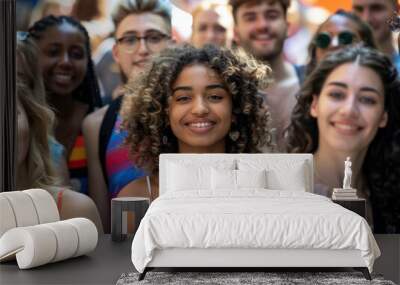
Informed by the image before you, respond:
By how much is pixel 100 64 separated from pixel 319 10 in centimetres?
248

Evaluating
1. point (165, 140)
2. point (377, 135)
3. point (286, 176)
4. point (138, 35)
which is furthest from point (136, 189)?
point (377, 135)

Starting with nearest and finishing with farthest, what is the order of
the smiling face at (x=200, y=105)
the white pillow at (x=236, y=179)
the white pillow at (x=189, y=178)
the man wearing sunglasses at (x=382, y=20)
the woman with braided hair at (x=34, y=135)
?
the white pillow at (x=236, y=179)
the white pillow at (x=189, y=178)
the smiling face at (x=200, y=105)
the man wearing sunglasses at (x=382, y=20)
the woman with braided hair at (x=34, y=135)

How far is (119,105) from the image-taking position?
7504 mm

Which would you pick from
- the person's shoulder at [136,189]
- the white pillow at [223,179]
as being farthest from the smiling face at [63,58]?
the white pillow at [223,179]

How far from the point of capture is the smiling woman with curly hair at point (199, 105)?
23.8 ft

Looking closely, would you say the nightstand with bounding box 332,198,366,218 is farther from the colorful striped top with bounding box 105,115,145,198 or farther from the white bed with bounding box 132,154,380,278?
the colorful striped top with bounding box 105,115,145,198

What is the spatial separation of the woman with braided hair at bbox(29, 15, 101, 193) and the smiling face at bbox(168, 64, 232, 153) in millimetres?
941

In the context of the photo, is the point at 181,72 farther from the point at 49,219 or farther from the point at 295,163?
the point at 49,219

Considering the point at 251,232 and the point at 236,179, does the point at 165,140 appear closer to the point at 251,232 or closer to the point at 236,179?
the point at 236,179

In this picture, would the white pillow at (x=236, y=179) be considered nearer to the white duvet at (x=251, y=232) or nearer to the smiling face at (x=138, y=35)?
the white duvet at (x=251, y=232)

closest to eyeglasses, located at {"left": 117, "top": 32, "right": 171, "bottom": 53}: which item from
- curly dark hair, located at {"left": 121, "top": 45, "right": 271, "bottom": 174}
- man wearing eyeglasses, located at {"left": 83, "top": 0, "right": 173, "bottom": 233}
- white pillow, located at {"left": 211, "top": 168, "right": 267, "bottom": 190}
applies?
man wearing eyeglasses, located at {"left": 83, "top": 0, "right": 173, "bottom": 233}

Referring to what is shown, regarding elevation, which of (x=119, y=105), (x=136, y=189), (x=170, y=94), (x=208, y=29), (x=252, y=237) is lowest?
(x=136, y=189)

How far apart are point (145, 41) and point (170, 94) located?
0.69 meters

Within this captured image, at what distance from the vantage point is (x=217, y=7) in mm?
7418
